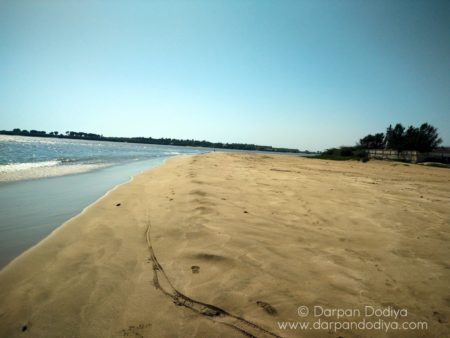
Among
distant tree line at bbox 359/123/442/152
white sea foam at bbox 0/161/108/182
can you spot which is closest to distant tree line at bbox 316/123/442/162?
distant tree line at bbox 359/123/442/152

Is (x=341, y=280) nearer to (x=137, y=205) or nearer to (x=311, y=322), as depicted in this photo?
(x=311, y=322)

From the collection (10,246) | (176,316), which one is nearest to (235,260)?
(176,316)

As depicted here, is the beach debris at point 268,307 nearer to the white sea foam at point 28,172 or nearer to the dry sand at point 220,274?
the dry sand at point 220,274

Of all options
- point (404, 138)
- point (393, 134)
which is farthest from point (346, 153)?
point (393, 134)

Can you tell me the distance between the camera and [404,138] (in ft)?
204

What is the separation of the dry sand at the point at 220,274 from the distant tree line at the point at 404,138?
2284 inches

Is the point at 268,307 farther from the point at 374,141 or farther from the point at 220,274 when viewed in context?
the point at 374,141

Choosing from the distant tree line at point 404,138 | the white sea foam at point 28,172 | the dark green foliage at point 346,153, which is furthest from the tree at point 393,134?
the white sea foam at point 28,172

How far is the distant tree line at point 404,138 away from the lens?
51.4m

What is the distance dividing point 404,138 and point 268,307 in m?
74.9

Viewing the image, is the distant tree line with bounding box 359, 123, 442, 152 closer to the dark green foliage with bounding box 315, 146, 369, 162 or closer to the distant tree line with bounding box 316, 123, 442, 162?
the distant tree line with bounding box 316, 123, 442, 162

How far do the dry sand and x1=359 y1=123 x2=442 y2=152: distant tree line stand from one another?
2284 inches

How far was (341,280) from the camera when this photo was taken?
286cm

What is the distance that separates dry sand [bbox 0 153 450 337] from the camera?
221 cm
